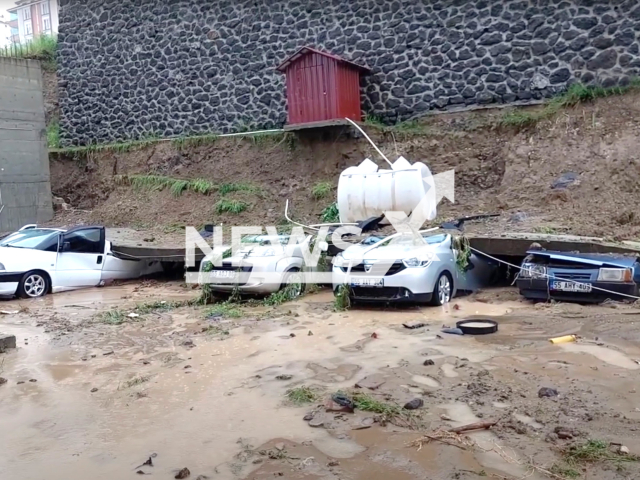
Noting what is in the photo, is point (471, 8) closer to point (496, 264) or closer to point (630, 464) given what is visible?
point (496, 264)

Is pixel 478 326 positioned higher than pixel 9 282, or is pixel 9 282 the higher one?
pixel 9 282

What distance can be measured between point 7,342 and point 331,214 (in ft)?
25.5

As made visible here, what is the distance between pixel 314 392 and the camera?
5.78 metres

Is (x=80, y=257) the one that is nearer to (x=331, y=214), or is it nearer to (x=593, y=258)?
(x=331, y=214)

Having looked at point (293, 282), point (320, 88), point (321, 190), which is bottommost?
point (293, 282)

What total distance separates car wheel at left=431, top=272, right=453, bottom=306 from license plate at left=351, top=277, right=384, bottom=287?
80cm

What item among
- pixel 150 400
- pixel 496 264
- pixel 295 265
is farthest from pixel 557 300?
pixel 150 400

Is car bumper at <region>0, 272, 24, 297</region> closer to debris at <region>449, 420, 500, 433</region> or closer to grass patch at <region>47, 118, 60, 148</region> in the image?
debris at <region>449, 420, 500, 433</region>

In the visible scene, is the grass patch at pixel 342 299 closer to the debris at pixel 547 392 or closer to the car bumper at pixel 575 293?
the car bumper at pixel 575 293

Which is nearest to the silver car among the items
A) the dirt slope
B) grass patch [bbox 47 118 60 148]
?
the dirt slope

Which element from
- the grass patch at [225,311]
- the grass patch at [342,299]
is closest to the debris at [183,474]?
the grass patch at [225,311]

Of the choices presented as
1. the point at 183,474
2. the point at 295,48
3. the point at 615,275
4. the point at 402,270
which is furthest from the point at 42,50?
the point at 183,474

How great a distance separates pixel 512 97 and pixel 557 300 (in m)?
6.91

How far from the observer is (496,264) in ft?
36.3
